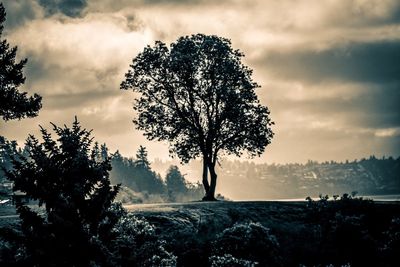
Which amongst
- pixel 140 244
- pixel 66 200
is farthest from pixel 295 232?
pixel 66 200

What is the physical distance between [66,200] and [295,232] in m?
19.5

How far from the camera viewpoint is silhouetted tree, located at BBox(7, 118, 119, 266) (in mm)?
14133

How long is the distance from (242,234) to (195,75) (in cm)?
2398

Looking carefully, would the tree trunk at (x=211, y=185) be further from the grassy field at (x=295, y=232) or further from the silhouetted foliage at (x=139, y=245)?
the silhouetted foliage at (x=139, y=245)

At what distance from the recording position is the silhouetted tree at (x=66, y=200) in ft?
46.4

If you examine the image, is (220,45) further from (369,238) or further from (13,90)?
(369,238)

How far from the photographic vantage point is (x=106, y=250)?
47.5 feet

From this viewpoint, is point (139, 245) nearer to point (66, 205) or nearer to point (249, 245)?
point (249, 245)

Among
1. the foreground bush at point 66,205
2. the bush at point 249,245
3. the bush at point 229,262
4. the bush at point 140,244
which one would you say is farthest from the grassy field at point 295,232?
the foreground bush at point 66,205

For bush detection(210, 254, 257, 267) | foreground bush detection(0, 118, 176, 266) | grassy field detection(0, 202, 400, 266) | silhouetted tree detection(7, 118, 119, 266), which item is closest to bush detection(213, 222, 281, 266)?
grassy field detection(0, 202, 400, 266)

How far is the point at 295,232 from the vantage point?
98.6 ft

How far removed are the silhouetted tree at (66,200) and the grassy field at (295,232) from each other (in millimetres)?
9702

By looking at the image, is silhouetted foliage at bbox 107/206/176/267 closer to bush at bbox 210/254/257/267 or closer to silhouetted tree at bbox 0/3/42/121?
bush at bbox 210/254/257/267

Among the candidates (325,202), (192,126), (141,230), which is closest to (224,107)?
(192,126)
